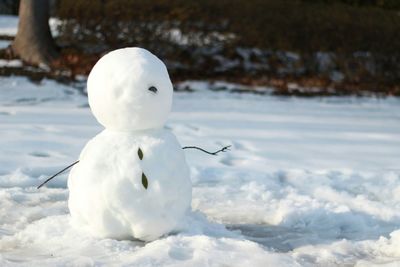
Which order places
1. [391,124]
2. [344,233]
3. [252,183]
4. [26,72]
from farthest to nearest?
[26,72], [391,124], [252,183], [344,233]

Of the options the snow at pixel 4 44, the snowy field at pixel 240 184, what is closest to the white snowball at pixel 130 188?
the snowy field at pixel 240 184

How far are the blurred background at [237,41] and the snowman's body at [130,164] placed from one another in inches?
324

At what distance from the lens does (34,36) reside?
12.5 m

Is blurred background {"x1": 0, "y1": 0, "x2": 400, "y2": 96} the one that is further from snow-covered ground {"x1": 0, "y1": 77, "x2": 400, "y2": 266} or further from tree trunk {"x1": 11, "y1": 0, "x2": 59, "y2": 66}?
snow-covered ground {"x1": 0, "y1": 77, "x2": 400, "y2": 266}

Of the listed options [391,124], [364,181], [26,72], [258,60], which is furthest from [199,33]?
[364,181]

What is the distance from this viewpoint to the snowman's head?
433cm

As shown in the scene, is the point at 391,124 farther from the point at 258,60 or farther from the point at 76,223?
the point at 76,223

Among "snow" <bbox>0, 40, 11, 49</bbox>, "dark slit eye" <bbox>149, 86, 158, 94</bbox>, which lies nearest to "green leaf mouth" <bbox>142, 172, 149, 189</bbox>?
"dark slit eye" <bbox>149, 86, 158, 94</bbox>

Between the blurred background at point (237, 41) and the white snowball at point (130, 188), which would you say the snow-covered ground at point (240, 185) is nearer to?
the white snowball at point (130, 188)

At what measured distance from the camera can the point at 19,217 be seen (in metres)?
4.95

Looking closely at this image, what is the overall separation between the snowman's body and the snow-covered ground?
0.45 feet

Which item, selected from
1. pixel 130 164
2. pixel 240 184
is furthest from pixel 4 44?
pixel 130 164

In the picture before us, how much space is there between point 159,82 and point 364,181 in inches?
104

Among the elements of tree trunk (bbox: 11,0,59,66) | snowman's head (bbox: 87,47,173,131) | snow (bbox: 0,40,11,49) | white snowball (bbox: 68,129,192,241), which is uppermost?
snowman's head (bbox: 87,47,173,131)
